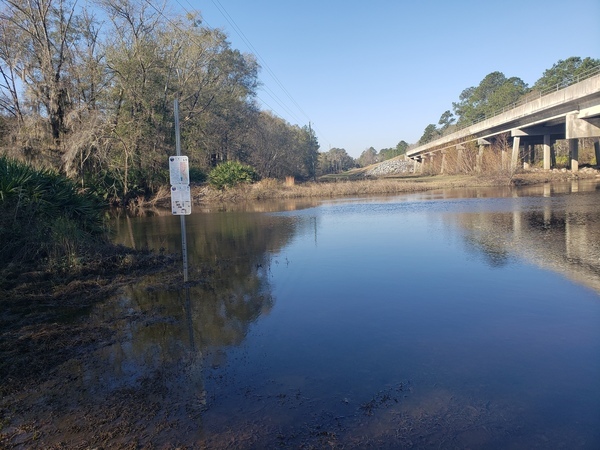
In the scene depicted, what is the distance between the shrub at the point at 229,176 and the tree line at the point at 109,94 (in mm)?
4403

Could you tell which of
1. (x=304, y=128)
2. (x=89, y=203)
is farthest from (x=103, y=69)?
(x=304, y=128)

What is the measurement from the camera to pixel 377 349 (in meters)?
5.45

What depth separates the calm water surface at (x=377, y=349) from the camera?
3.80 m

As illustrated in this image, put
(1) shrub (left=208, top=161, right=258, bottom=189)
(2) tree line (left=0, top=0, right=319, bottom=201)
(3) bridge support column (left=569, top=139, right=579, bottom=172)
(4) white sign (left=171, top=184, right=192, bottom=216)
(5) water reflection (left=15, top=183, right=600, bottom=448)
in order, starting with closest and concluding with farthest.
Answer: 1. (5) water reflection (left=15, top=183, right=600, bottom=448)
2. (4) white sign (left=171, top=184, right=192, bottom=216)
3. (2) tree line (left=0, top=0, right=319, bottom=201)
4. (1) shrub (left=208, top=161, right=258, bottom=189)
5. (3) bridge support column (left=569, top=139, right=579, bottom=172)

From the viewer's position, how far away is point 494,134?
172 ft

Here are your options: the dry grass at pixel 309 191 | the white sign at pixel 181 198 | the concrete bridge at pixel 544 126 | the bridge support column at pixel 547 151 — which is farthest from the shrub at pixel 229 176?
the white sign at pixel 181 198

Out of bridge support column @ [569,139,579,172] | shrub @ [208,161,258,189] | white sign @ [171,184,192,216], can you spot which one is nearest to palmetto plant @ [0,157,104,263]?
white sign @ [171,184,192,216]

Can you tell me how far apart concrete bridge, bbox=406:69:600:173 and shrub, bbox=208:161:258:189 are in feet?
81.6

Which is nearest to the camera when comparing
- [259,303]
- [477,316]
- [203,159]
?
[477,316]

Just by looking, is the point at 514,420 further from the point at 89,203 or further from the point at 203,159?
the point at 203,159

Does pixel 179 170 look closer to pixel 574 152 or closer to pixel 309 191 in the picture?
pixel 309 191

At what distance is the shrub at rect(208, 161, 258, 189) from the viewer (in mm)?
42094

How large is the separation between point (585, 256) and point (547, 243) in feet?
5.67

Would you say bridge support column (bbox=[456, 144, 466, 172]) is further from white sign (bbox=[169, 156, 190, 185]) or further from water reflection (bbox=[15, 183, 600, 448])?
white sign (bbox=[169, 156, 190, 185])
